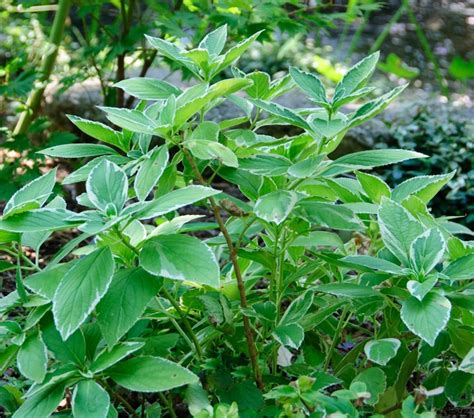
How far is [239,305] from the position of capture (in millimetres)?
1349

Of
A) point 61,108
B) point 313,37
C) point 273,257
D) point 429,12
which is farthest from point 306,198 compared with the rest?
point 429,12

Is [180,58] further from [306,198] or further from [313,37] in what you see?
[313,37]

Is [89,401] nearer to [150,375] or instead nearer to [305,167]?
[150,375]

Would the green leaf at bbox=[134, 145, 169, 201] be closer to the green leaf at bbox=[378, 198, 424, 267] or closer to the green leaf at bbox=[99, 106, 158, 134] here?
the green leaf at bbox=[99, 106, 158, 134]

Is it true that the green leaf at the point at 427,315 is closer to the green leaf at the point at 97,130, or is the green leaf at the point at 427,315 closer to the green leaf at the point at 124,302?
the green leaf at the point at 124,302

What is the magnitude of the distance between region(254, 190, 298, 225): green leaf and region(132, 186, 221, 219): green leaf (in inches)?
3.5

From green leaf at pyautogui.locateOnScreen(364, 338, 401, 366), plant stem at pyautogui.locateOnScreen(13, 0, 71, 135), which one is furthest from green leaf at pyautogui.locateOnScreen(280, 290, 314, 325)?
plant stem at pyautogui.locateOnScreen(13, 0, 71, 135)

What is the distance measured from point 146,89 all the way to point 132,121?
0.13 m

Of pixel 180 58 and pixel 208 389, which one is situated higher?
pixel 180 58

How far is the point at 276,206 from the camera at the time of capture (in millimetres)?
1107

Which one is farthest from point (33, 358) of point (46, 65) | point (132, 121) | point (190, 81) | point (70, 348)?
point (190, 81)

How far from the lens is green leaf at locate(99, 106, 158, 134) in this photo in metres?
1.12

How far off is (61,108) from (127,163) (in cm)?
320

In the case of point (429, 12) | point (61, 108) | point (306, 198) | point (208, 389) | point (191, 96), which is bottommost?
point (429, 12)
